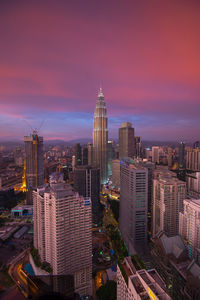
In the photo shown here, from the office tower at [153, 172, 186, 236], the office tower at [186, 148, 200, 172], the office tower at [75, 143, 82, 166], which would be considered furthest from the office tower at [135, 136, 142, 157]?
the office tower at [153, 172, 186, 236]

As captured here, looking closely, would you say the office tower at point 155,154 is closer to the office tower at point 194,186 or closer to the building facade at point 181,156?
the building facade at point 181,156

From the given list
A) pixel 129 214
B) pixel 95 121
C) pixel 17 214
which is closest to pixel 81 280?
pixel 129 214

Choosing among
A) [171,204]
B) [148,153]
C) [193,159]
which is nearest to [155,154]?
[148,153]

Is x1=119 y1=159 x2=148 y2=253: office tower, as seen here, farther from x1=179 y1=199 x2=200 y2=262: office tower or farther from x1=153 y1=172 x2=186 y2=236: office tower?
x1=179 y1=199 x2=200 y2=262: office tower

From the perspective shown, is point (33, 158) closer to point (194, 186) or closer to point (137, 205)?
point (137, 205)

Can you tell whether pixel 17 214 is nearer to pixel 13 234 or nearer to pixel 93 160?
pixel 13 234
